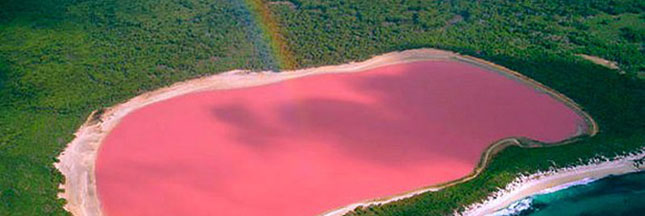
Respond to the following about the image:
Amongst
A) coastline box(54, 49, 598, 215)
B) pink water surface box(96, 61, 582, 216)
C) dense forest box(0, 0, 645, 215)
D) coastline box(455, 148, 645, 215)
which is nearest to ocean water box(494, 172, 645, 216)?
coastline box(455, 148, 645, 215)

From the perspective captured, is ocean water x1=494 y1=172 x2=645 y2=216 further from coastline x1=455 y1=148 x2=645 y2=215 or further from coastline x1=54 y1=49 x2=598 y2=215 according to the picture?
coastline x1=54 y1=49 x2=598 y2=215

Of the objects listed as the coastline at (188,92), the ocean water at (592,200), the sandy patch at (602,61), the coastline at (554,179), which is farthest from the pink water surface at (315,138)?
the sandy patch at (602,61)

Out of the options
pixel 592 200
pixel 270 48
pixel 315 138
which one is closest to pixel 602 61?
pixel 592 200

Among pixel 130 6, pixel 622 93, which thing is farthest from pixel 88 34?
pixel 622 93

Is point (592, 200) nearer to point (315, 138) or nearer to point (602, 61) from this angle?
point (602, 61)

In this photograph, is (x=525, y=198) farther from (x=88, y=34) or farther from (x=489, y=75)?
(x=88, y=34)
